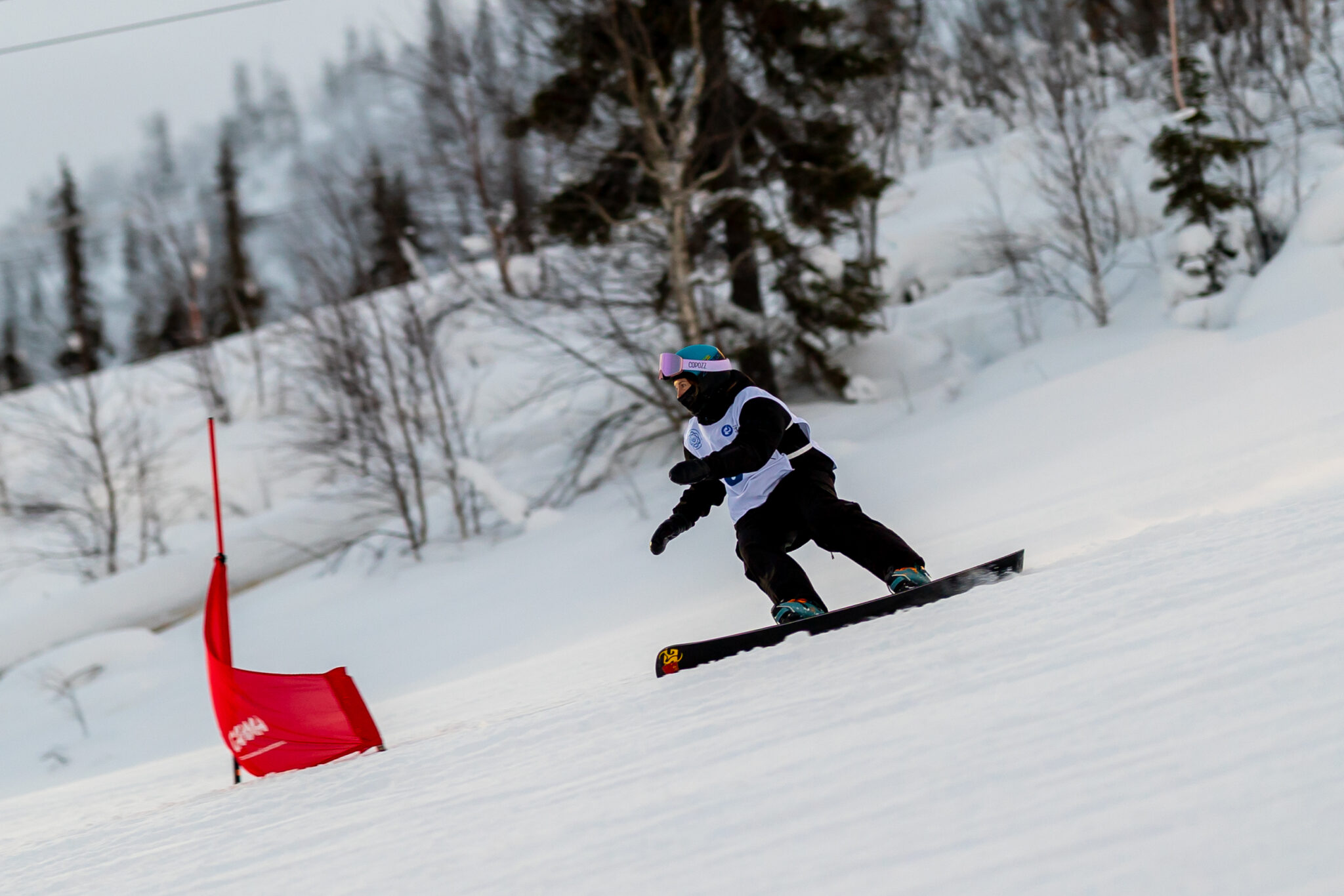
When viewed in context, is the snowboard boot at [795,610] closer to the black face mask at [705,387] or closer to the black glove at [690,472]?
the black glove at [690,472]

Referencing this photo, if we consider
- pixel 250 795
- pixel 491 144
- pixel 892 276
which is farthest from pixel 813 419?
pixel 491 144

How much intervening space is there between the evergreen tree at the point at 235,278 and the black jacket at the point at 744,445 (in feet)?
104

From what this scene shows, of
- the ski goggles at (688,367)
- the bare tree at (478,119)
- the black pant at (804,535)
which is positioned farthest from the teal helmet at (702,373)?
the bare tree at (478,119)

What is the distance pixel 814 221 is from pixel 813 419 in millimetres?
2605

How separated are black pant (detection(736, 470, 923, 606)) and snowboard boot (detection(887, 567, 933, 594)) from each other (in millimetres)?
26

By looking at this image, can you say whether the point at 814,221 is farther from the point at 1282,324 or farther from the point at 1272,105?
the point at 1272,105

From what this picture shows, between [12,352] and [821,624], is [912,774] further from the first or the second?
[12,352]

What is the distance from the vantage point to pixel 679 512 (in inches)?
177

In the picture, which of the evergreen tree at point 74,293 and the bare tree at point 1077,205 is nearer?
the bare tree at point 1077,205

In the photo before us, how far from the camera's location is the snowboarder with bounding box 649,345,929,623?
4.31m

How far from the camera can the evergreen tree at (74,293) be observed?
3462cm

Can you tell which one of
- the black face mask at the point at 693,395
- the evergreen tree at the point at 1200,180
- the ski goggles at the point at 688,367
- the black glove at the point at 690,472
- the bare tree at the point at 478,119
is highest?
the bare tree at the point at 478,119

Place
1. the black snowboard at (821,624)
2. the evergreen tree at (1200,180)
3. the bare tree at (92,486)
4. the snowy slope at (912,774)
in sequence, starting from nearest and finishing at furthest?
the snowy slope at (912,774) < the black snowboard at (821,624) < the evergreen tree at (1200,180) < the bare tree at (92,486)

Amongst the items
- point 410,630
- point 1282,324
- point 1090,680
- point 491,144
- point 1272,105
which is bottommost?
point 1090,680
